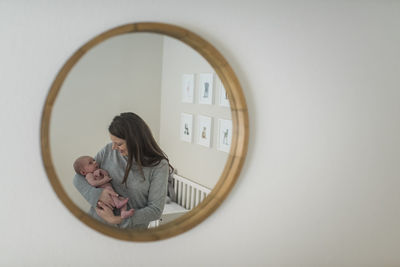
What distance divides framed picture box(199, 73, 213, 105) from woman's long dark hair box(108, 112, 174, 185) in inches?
10.4

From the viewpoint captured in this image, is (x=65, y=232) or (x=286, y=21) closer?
(x=65, y=232)

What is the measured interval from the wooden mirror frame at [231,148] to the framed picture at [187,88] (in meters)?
0.10

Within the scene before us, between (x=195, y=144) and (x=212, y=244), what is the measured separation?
415 mm

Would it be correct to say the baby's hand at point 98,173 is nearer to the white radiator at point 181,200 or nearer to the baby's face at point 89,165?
the baby's face at point 89,165

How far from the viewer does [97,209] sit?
5.48 ft

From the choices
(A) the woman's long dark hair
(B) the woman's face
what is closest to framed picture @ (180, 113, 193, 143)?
(A) the woman's long dark hair

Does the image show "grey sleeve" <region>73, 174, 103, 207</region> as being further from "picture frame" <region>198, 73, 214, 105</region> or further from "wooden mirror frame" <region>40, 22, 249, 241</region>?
"picture frame" <region>198, 73, 214, 105</region>

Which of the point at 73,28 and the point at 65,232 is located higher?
the point at 73,28

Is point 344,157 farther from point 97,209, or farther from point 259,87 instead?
point 97,209

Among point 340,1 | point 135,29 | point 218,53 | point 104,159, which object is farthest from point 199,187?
point 340,1

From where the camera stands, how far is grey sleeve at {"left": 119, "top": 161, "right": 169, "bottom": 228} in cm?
175

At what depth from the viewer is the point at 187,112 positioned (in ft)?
5.90

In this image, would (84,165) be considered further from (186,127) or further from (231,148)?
(231,148)

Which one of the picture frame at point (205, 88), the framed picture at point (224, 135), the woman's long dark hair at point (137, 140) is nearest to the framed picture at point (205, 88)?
the picture frame at point (205, 88)
